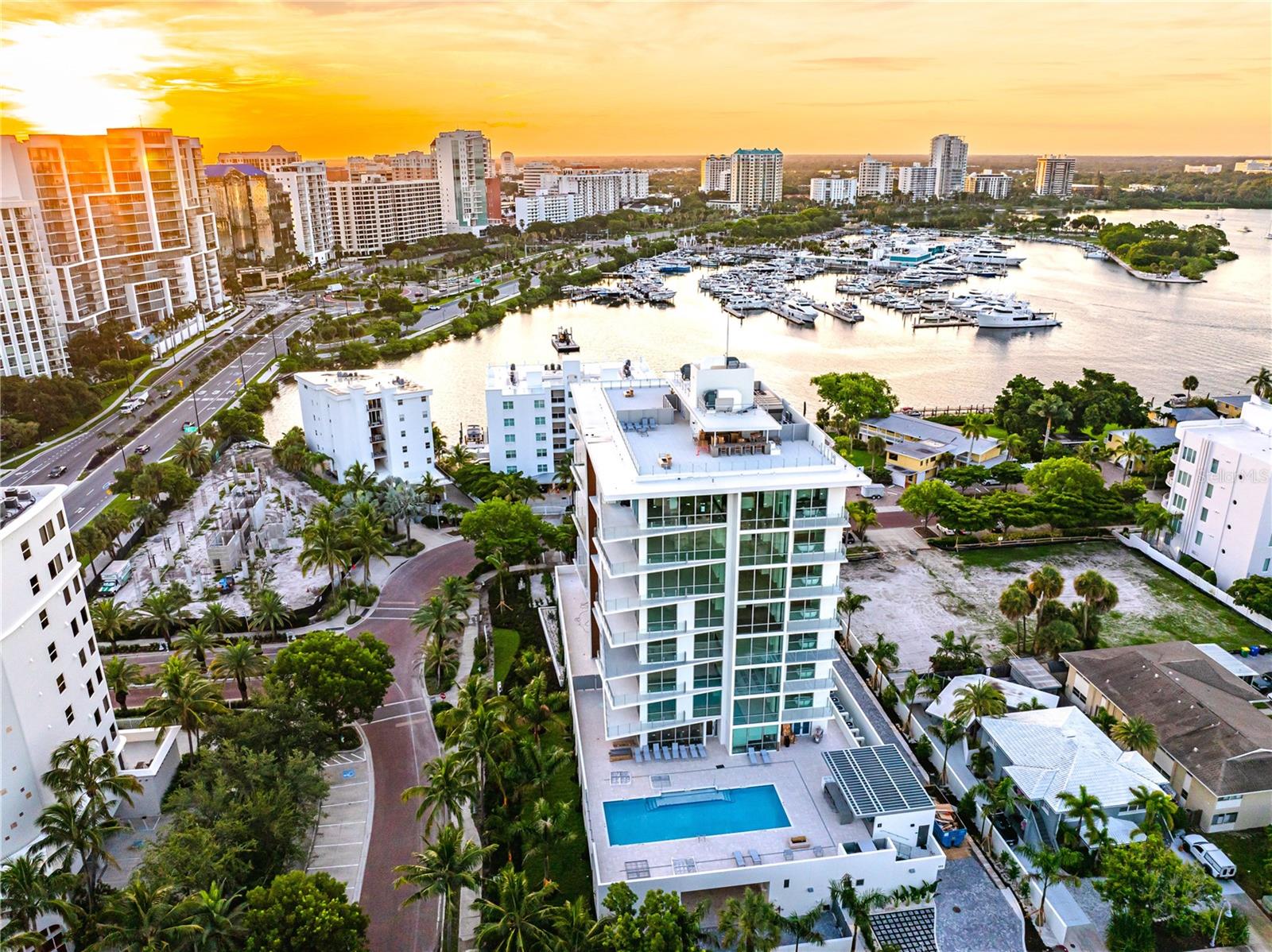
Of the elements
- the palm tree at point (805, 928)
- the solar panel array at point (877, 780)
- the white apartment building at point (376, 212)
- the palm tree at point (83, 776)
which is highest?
the white apartment building at point (376, 212)

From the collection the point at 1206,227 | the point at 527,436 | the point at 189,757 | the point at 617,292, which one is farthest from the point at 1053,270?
the point at 189,757

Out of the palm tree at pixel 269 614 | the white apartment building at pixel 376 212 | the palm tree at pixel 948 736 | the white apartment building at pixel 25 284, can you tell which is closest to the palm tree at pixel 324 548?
the palm tree at pixel 269 614

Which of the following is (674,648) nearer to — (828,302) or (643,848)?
(643,848)

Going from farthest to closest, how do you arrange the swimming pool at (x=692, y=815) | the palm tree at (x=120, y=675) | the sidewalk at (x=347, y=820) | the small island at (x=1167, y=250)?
the small island at (x=1167, y=250) < the palm tree at (x=120, y=675) < the sidewalk at (x=347, y=820) < the swimming pool at (x=692, y=815)

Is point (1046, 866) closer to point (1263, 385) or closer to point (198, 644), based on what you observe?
point (198, 644)

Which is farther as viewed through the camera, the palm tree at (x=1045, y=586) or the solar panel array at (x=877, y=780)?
the palm tree at (x=1045, y=586)

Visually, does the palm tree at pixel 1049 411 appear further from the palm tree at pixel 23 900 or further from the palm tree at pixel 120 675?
the palm tree at pixel 23 900

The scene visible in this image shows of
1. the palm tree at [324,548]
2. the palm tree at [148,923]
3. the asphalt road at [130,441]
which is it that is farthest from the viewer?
the asphalt road at [130,441]

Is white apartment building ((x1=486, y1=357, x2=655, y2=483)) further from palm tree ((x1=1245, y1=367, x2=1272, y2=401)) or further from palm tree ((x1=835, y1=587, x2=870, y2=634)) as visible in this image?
palm tree ((x1=1245, y1=367, x2=1272, y2=401))
